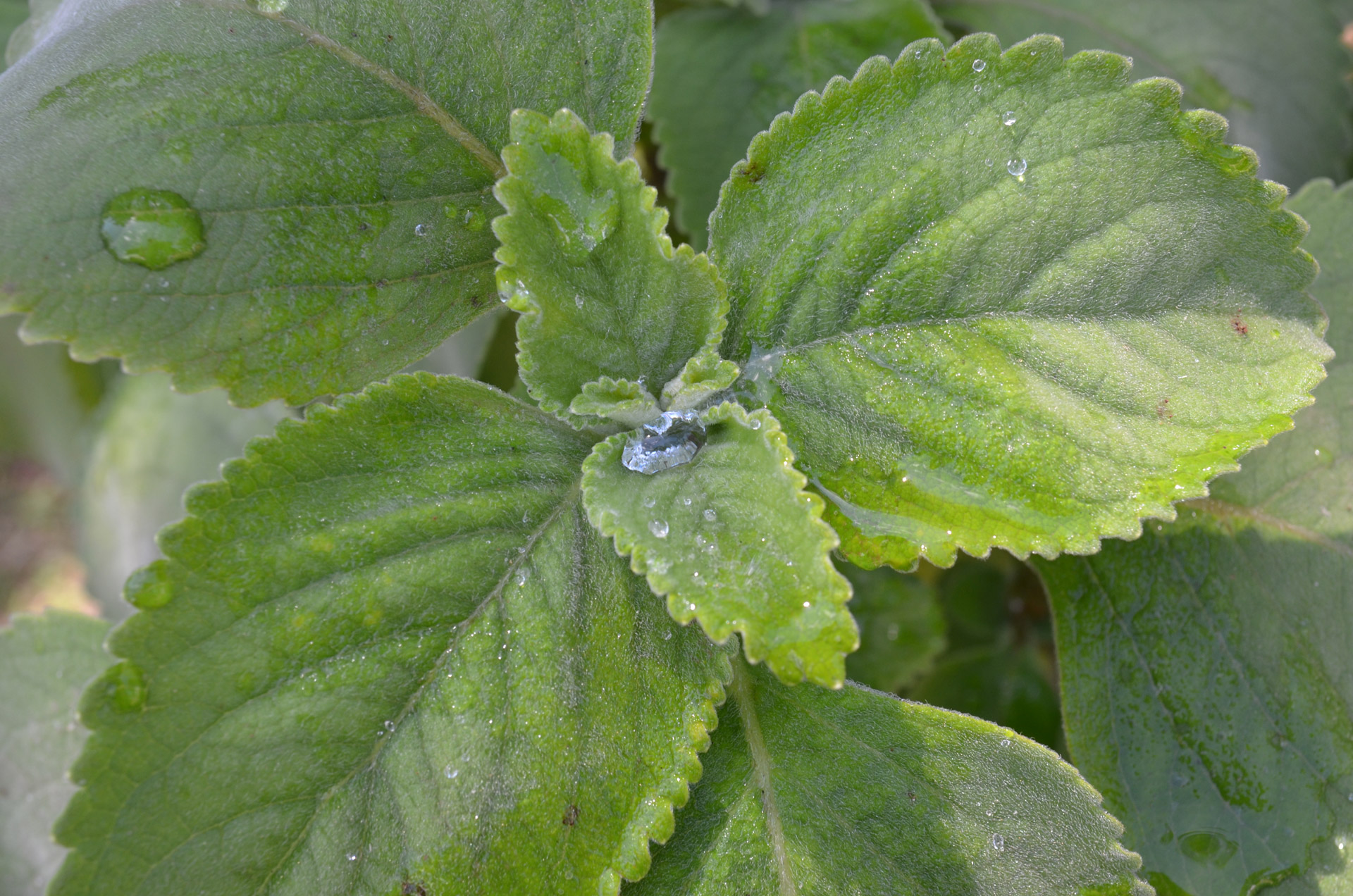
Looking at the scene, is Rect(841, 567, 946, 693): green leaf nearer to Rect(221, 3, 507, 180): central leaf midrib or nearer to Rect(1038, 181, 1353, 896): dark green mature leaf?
Rect(1038, 181, 1353, 896): dark green mature leaf

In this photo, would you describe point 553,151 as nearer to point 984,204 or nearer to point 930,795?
point 984,204

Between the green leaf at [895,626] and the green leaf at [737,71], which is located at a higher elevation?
the green leaf at [737,71]

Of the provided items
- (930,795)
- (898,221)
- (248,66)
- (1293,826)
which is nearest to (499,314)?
(248,66)

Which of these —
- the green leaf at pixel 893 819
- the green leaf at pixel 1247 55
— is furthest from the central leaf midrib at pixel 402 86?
the green leaf at pixel 1247 55

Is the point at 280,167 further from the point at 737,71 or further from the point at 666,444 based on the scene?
the point at 737,71

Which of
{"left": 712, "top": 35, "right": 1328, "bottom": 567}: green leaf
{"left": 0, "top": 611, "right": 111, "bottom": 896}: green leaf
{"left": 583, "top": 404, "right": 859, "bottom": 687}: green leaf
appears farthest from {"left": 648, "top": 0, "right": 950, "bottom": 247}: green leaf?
{"left": 0, "top": 611, "right": 111, "bottom": 896}: green leaf

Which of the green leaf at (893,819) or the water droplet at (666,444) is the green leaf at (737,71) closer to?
the water droplet at (666,444)

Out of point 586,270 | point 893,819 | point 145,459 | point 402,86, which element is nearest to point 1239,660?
point 893,819
